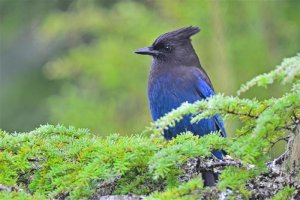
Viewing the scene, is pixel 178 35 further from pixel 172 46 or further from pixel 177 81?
pixel 177 81

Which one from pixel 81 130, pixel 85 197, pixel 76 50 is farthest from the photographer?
pixel 76 50

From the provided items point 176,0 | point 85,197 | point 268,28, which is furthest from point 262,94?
point 85,197

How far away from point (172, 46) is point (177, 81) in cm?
42

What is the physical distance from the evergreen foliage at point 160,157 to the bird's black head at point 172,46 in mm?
2760

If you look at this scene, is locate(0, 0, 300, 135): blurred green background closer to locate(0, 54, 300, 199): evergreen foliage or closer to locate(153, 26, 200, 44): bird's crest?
locate(153, 26, 200, 44): bird's crest

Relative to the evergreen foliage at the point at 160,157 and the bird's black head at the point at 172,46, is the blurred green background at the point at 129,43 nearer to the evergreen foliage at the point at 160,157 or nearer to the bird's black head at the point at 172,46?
the bird's black head at the point at 172,46

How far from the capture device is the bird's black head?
20.0 feet

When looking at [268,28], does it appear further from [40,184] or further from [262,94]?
[40,184]

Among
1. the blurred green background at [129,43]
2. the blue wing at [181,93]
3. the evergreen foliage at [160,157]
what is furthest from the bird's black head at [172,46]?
the evergreen foliage at [160,157]

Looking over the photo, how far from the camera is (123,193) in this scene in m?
3.05

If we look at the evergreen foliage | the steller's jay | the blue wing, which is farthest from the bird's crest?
the evergreen foliage

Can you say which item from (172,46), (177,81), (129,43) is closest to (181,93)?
(177,81)

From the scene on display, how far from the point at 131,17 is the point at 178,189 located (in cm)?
667

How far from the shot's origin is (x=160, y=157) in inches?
114
